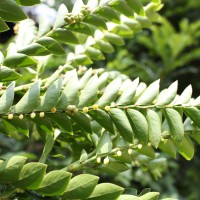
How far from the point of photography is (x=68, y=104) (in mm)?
535

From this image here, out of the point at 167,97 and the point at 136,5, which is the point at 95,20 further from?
the point at 167,97

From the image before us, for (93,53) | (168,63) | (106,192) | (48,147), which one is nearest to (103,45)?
(93,53)

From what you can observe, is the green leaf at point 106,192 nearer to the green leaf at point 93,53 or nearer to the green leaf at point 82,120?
the green leaf at point 82,120

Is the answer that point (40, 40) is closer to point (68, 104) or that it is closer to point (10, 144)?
point (68, 104)

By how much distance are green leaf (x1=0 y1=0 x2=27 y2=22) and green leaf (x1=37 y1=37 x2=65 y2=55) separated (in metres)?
0.08

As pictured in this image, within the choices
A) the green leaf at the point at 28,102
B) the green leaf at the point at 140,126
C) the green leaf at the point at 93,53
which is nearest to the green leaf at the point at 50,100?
the green leaf at the point at 28,102

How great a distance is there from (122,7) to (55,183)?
1.00 feet

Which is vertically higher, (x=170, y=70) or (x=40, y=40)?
(x=40, y=40)

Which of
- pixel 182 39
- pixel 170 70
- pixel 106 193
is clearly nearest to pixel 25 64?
pixel 106 193

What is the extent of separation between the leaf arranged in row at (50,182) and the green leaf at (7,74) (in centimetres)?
12

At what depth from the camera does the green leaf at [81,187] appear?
0.47 m

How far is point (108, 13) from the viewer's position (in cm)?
64

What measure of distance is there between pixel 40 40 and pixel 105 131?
16 cm

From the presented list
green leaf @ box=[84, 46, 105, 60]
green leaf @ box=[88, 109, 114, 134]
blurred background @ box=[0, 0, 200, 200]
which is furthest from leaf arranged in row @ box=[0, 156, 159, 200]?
blurred background @ box=[0, 0, 200, 200]
